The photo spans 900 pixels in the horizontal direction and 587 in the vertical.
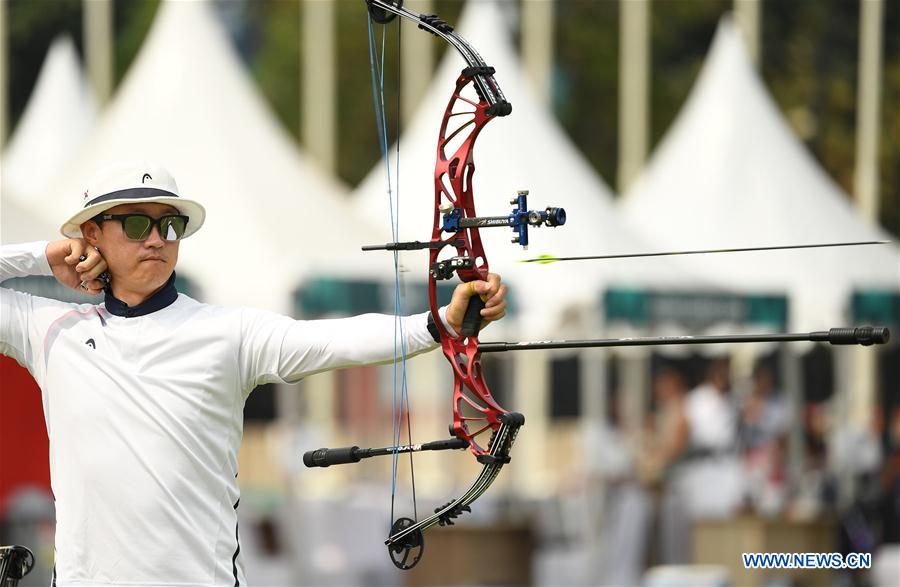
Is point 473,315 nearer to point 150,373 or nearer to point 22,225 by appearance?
point 150,373

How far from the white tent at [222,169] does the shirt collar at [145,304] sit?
723 cm

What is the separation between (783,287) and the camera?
50.9 ft

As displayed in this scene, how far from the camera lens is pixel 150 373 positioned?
5.10 meters

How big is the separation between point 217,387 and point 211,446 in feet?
0.53

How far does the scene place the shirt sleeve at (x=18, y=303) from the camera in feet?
17.2

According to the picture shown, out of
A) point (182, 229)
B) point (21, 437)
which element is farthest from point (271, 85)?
point (182, 229)

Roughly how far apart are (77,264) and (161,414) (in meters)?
0.49

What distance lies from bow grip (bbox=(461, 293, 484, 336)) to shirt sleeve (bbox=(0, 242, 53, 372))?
4.09 feet

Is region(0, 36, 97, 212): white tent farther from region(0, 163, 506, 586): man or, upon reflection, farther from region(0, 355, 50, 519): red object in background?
region(0, 163, 506, 586): man

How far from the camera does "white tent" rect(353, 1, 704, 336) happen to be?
14086 mm


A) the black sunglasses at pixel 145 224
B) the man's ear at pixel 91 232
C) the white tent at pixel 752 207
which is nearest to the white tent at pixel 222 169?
the white tent at pixel 752 207

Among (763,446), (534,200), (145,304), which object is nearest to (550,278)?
(534,200)

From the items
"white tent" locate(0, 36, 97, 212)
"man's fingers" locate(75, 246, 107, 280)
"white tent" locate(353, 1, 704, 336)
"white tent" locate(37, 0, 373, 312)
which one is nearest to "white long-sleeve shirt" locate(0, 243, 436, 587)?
"man's fingers" locate(75, 246, 107, 280)

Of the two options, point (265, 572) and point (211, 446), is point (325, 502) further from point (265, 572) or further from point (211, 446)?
point (211, 446)
